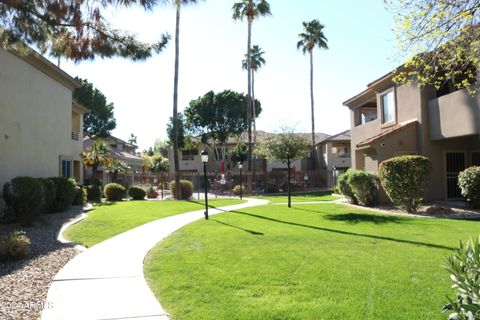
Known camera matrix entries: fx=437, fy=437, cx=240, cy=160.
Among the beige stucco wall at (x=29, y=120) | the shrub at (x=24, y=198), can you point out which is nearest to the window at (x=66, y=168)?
the beige stucco wall at (x=29, y=120)

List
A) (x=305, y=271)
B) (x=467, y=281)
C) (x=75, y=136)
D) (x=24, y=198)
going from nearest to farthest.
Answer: (x=467, y=281), (x=305, y=271), (x=24, y=198), (x=75, y=136)

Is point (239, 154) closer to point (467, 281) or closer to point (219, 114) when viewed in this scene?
point (219, 114)

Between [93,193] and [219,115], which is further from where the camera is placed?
[219,115]

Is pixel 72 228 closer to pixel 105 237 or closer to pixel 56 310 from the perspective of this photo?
pixel 105 237

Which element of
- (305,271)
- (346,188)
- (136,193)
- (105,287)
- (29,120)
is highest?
(29,120)

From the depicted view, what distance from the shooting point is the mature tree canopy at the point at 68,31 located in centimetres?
969

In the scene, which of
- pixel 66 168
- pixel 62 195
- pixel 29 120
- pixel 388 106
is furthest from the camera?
pixel 66 168

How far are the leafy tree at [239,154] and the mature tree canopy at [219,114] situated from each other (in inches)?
106

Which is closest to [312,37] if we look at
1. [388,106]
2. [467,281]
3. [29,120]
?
[388,106]

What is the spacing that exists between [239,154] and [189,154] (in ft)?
28.8

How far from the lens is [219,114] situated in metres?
53.3

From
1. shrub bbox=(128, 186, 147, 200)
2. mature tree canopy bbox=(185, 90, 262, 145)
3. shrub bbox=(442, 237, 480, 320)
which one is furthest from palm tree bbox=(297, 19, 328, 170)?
shrub bbox=(442, 237, 480, 320)

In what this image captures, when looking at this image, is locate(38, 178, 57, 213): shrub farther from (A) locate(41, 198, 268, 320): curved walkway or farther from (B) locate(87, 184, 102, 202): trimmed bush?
(B) locate(87, 184, 102, 202): trimmed bush

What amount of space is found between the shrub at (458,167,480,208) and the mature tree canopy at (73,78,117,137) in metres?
47.8
